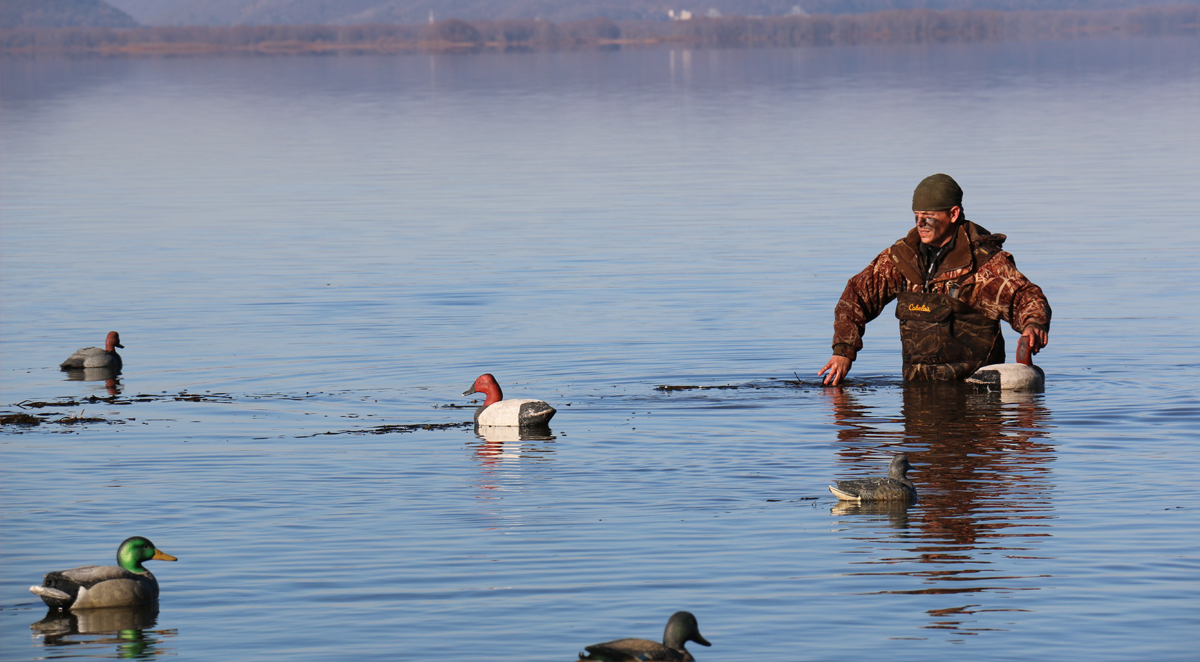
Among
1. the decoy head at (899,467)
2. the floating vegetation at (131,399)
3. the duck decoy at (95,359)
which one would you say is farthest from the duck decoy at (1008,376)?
the duck decoy at (95,359)

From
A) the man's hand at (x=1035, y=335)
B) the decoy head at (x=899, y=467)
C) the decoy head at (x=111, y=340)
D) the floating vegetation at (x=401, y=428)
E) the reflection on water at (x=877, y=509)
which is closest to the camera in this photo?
the reflection on water at (x=877, y=509)

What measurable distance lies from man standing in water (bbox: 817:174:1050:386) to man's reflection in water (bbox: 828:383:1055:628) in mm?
492

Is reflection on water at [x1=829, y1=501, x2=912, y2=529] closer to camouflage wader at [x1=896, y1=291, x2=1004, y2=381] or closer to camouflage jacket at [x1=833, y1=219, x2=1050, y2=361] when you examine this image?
camouflage jacket at [x1=833, y1=219, x2=1050, y2=361]

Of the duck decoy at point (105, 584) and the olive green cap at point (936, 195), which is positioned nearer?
the duck decoy at point (105, 584)

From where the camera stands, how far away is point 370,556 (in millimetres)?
12914

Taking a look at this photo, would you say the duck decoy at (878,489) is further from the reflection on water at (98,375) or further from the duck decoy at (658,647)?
the reflection on water at (98,375)

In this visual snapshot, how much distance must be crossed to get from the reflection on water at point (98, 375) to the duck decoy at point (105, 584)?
9.64 m

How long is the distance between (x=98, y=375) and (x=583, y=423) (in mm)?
7001

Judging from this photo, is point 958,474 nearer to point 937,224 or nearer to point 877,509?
point 877,509

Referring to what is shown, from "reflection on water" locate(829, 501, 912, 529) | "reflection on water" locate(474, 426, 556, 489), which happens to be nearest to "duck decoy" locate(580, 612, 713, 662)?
"reflection on water" locate(829, 501, 912, 529)

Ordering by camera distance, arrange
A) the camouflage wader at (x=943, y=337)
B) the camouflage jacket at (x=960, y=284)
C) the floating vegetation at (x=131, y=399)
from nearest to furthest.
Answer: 1. the camouflage jacket at (x=960, y=284)
2. the camouflage wader at (x=943, y=337)
3. the floating vegetation at (x=131, y=399)

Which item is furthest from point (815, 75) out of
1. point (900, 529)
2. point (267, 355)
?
point (900, 529)

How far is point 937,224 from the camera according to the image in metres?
17.9

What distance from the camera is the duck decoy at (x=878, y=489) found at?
13789mm
